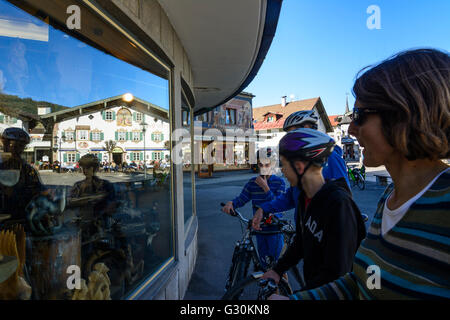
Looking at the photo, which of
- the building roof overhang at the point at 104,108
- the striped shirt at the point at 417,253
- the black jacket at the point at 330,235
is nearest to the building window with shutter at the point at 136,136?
the building roof overhang at the point at 104,108

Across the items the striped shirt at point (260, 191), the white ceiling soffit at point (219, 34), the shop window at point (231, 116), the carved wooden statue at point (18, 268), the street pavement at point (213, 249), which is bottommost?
the street pavement at point (213, 249)

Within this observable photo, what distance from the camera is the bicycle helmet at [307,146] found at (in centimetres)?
149

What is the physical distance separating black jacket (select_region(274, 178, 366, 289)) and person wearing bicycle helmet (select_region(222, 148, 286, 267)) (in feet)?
4.79

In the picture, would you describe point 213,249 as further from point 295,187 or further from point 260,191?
point 295,187

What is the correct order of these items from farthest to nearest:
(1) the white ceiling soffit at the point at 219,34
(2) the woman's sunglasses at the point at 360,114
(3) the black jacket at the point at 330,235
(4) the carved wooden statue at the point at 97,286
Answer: (1) the white ceiling soffit at the point at 219,34, (4) the carved wooden statue at the point at 97,286, (3) the black jacket at the point at 330,235, (2) the woman's sunglasses at the point at 360,114

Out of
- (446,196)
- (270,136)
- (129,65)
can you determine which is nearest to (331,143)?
(446,196)

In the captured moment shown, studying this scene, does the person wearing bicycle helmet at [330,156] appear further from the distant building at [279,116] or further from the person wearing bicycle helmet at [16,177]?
the distant building at [279,116]

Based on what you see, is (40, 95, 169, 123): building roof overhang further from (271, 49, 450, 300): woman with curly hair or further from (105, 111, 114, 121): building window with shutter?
(271, 49, 450, 300): woman with curly hair

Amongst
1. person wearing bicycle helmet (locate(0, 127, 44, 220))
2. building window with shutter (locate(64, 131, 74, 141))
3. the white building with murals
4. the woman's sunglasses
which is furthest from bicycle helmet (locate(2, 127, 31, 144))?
the woman's sunglasses

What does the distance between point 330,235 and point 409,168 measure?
493 mm

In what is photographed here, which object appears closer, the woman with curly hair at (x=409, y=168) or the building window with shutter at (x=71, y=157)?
the woman with curly hair at (x=409, y=168)

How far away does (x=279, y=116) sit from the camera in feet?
126

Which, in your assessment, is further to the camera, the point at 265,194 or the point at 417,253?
the point at 265,194

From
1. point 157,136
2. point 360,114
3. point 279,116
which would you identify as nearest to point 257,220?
point 360,114
